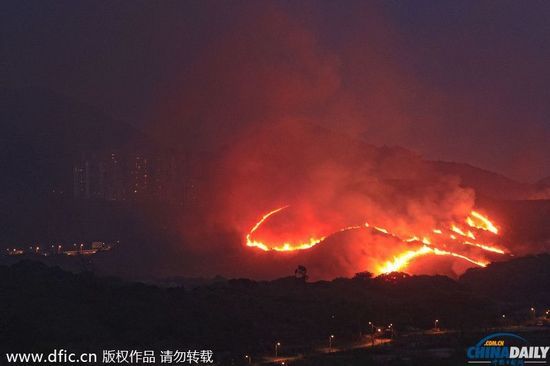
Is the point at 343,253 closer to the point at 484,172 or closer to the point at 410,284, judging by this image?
the point at 410,284

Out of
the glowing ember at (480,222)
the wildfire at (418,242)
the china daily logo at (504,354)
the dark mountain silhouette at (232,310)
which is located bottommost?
the china daily logo at (504,354)

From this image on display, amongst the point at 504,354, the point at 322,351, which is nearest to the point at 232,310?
the point at 322,351

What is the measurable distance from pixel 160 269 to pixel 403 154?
6457 centimetres

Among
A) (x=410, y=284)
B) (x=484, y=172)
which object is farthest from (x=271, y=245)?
(x=484, y=172)

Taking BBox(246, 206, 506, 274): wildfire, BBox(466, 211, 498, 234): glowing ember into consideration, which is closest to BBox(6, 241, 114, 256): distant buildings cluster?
BBox(246, 206, 506, 274): wildfire

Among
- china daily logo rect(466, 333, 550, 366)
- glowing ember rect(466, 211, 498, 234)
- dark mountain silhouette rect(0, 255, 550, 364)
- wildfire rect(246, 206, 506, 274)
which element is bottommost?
china daily logo rect(466, 333, 550, 366)

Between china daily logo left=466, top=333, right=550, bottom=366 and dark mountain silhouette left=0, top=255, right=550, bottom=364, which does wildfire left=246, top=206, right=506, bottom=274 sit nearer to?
dark mountain silhouette left=0, top=255, right=550, bottom=364

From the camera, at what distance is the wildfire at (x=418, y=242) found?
77.4 m

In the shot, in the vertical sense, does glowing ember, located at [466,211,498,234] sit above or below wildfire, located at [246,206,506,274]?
above

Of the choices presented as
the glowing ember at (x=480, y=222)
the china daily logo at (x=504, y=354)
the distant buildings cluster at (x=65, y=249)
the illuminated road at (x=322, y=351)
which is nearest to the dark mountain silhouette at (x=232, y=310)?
the illuminated road at (x=322, y=351)

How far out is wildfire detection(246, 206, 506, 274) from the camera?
77.4m

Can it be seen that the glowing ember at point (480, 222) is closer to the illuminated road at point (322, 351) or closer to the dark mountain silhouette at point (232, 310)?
the dark mountain silhouette at point (232, 310)

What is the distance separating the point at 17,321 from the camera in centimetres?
4356

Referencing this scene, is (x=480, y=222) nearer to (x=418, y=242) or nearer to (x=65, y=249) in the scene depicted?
(x=418, y=242)
